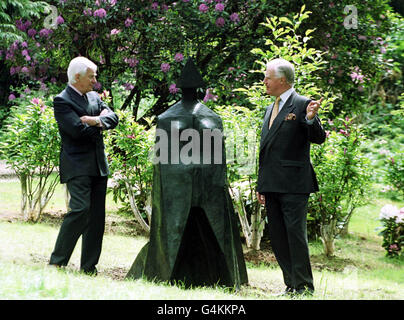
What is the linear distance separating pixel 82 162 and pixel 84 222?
0.56m

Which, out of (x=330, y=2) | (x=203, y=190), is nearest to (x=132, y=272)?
(x=203, y=190)

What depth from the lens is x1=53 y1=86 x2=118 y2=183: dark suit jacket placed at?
471 cm

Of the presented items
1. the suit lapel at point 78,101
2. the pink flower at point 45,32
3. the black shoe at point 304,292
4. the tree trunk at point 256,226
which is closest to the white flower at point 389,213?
the tree trunk at point 256,226

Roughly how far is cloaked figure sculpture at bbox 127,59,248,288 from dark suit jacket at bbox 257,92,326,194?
428 mm

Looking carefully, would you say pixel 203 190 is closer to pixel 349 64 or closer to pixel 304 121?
pixel 304 121

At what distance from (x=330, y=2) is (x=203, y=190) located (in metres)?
6.52

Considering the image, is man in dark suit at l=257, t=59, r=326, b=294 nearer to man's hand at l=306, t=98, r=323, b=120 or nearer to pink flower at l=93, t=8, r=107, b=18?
man's hand at l=306, t=98, r=323, b=120

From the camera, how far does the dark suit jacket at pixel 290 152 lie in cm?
447

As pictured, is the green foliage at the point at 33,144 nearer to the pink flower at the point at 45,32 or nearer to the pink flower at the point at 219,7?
the pink flower at the point at 45,32

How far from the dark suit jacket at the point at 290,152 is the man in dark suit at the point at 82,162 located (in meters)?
1.54

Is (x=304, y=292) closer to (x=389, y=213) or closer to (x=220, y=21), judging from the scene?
(x=389, y=213)

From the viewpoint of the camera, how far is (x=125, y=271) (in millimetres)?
5652

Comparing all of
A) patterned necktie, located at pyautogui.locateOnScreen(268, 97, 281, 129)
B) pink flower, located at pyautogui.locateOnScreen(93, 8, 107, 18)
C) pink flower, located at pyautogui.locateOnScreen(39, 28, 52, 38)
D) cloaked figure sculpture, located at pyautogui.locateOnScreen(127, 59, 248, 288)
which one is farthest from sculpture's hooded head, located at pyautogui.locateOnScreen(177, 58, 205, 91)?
pink flower, located at pyautogui.locateOnScreen(39, 28, 52, 38)

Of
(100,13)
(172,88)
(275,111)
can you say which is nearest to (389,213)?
(172,88)
